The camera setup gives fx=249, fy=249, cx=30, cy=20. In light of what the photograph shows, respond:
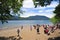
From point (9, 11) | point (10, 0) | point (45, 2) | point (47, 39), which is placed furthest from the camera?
point (47, 39)

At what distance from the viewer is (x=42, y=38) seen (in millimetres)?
26797

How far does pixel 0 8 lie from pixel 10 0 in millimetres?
1049

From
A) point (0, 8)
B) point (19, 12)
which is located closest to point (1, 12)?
point (0, 8)

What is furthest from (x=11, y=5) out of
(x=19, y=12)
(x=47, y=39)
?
(x=47, y=39)

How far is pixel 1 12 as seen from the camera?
18547mm

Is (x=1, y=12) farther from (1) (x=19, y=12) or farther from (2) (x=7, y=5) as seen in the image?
(1) (x=19, y=12)

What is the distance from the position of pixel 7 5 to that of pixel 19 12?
8.40 ft

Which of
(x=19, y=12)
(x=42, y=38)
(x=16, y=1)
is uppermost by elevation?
(x=16, y=1)

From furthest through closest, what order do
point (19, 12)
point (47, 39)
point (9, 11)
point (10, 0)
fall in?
1. point (47, 39)
2. point (19, 12)
3. point (9, 11)
4. point (10, 0)

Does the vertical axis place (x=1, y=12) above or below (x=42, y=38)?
above

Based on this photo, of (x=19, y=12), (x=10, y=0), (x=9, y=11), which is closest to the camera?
(x=10, y=0)

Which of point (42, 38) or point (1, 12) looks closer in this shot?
point (1, 12)

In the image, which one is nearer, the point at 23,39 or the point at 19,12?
the point at 19,12

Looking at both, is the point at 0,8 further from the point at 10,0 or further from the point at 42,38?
the point at 42,38
